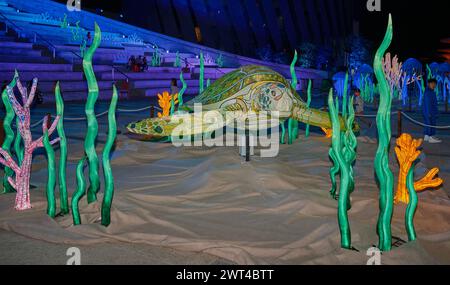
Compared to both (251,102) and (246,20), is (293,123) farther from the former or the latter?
(246,20)

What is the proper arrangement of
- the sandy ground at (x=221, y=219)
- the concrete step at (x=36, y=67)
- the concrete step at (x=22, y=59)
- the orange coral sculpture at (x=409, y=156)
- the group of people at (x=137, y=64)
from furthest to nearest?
the group of people at (x=137, y=64) → the concrete step at (x=22, y=59) → the concrete step at (x=36, y=67) → the orange coral sculpture at (x=409, y=156) → the sandy ground at (x=221, y=219)

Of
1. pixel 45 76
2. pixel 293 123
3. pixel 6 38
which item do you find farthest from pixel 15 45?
pixel 293 123

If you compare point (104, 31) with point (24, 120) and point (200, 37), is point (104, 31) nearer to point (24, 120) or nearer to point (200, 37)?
point (200, 37)

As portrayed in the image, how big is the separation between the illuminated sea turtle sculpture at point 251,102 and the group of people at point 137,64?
13683 millimetres

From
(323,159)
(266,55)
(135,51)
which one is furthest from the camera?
(266,55)

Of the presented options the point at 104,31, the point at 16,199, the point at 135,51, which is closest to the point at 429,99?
the point at 16,199

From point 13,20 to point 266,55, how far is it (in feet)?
60.3

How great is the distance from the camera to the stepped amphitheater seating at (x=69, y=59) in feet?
51.3

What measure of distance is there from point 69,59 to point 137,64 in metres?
A: 2.94

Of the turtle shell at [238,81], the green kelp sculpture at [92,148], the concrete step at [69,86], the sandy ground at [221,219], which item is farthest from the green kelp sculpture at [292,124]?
the concrete step at [69,86]

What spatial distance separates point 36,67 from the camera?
15.6 meters

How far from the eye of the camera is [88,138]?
155 inches

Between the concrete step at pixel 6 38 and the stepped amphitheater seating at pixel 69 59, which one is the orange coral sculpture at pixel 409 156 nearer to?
the stepped amphitheater seating at pixel 69 59

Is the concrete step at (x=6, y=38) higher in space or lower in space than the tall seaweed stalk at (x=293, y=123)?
higher
